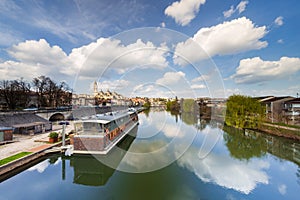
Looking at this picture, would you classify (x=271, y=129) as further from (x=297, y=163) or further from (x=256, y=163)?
(x=256, y=163)

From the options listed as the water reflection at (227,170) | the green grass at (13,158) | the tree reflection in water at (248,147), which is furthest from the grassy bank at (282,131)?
the green grass at (13,158)

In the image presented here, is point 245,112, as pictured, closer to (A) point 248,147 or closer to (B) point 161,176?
(A) point 248,147

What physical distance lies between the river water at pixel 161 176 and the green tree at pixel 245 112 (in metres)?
7.96

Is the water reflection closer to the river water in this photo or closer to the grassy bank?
the river water

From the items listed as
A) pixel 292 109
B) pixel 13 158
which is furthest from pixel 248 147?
pixel 292 109

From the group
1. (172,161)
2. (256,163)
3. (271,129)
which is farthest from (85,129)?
(271,129)

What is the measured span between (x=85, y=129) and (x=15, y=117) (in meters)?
9.95

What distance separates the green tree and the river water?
7964 millimetres

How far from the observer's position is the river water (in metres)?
6.01

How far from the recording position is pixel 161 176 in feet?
23.8

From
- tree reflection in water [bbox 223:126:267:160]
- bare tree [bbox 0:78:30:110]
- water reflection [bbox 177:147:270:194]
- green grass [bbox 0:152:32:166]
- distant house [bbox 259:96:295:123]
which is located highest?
bare tree [bbox 0:78:30:110]

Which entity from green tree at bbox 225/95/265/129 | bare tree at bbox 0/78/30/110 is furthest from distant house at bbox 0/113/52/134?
green tree at bbox 225/95/265/129

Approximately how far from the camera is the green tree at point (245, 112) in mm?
18906

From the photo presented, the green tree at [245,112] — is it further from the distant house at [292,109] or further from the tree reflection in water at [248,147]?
the distant house at [292,109]
